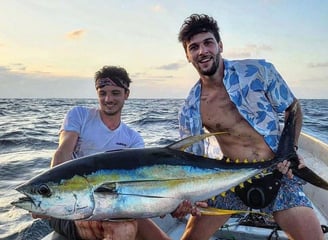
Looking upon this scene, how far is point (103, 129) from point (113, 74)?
1.86 feet

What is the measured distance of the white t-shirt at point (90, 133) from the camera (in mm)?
3773

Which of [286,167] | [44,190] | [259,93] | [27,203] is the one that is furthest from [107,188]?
[259,93]

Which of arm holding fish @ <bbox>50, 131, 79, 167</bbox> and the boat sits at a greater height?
arm holding fish @ <bbox>50, 131, 79, 167</bbox>

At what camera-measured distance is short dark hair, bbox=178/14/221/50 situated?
3.76 meters

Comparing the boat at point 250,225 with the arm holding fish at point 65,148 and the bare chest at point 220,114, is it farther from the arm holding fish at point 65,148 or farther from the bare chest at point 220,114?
the bare chest at point 220,114

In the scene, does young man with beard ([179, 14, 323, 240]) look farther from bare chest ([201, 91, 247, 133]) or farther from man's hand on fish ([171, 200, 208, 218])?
man's hand on fish ([171, 200, 208, 218])

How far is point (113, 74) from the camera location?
3.85 metres

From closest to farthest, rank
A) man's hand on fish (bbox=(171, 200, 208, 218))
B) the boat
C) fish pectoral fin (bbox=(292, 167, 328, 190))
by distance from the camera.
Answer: man's hand on fish (bbox=(171, 200, 208, 218)), fish pectoral fin (bbox=(292, 167, 328, 190)), the boat

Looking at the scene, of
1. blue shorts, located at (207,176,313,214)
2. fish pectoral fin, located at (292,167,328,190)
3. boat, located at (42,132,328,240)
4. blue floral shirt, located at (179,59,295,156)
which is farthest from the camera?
boat, located at (42,132,328,240)

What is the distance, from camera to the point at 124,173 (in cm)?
254

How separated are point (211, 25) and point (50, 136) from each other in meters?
13.1

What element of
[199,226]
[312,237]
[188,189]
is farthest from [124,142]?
[312,237]

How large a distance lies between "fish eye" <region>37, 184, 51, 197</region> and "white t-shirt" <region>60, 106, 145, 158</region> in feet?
4.21

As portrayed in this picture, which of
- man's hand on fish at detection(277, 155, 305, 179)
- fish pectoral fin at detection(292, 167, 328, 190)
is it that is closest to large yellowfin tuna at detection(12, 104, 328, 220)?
man's hand on fish at detection(277, 155, 305, 179)
